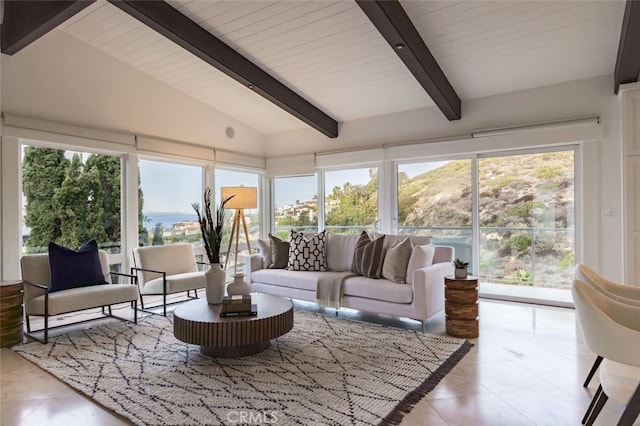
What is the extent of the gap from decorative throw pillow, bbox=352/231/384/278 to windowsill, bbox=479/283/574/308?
6.24 ft

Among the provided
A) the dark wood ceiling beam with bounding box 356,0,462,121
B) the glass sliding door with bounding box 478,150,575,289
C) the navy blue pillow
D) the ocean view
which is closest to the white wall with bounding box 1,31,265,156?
the ocean view

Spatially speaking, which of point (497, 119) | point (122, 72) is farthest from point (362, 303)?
point (122, 72)

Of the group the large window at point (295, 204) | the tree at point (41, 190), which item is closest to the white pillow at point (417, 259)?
the large window at point (295, 204)

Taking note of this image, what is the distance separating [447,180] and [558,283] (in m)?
1.89

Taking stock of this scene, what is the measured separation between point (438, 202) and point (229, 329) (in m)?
3.72

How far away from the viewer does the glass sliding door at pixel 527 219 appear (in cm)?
452

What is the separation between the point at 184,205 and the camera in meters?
5.59

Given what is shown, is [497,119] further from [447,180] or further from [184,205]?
[184,205]

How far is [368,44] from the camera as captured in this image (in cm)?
395

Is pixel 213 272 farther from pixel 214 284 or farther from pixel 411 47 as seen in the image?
pixel 411 47

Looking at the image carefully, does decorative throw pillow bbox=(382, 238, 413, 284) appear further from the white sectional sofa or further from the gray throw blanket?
the gray throw blanket

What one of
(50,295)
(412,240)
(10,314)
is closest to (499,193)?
(412,240)

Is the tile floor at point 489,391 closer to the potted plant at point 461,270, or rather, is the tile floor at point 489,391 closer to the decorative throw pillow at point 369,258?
the potted plant at point 461,270

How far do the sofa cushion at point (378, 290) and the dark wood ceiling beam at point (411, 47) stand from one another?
2.23 m
